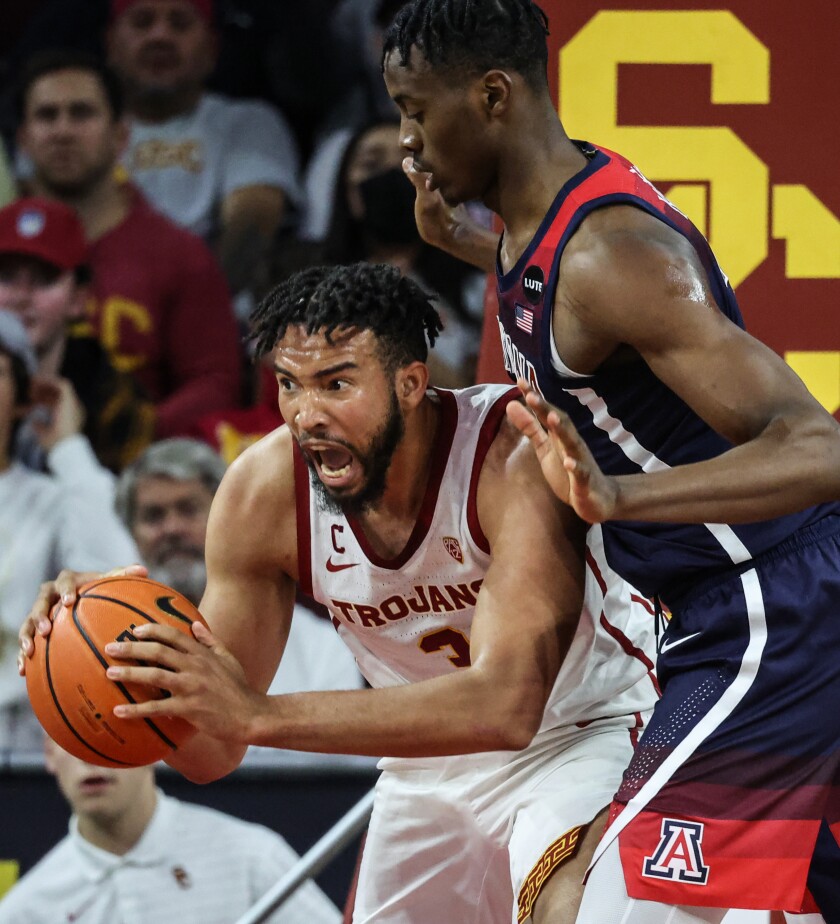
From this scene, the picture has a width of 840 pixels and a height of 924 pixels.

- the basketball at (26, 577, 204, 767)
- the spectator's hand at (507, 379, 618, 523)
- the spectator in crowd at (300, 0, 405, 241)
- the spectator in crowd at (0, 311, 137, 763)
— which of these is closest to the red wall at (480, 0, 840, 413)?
the spectator's hand at (507, 379, 618, 523)

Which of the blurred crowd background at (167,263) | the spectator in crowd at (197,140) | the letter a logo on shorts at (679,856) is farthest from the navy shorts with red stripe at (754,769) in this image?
the spectator in crowd at (197,140)

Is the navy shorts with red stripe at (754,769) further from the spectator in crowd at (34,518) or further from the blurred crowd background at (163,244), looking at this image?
the spectator in crowd at (34,518)

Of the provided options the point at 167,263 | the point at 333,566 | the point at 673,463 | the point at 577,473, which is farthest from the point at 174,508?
the point at 577,473

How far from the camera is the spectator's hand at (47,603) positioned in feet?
8.78

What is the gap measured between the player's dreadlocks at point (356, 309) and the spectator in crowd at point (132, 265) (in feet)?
8.68

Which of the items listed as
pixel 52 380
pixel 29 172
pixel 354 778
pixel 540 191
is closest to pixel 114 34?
pixel 29 172

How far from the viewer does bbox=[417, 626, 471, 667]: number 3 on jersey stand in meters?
3.05

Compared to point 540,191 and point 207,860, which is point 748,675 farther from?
point 207,860

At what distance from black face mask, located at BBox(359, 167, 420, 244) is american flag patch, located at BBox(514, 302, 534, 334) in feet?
10.1

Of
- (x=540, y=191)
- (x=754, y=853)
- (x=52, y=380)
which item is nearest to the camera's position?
(x=754, y=853)

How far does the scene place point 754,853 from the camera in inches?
93.2

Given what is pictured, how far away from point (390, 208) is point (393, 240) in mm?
118

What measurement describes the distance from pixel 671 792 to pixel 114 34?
492 cm

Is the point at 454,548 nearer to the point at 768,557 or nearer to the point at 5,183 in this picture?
the point at 768,557
